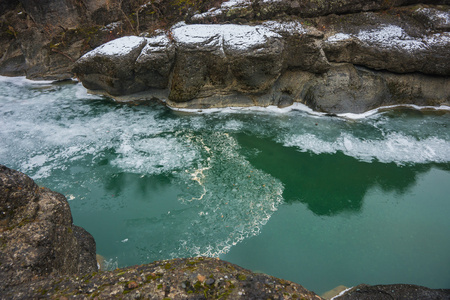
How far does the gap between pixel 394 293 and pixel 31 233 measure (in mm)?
5819

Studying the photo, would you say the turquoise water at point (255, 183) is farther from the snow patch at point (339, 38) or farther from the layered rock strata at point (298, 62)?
the snow patch at point (339, 38)

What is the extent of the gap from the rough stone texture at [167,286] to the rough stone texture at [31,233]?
1.09ft

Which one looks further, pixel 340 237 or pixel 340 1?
pixel 340 1

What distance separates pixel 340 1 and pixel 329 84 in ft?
11.3

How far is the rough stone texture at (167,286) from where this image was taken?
297cm

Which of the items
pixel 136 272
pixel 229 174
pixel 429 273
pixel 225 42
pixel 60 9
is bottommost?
pixel 429 273

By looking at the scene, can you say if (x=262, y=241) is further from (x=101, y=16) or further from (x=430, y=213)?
(x=101, y=16)

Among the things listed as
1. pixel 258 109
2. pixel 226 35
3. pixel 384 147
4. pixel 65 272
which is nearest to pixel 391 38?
pixel 384 147

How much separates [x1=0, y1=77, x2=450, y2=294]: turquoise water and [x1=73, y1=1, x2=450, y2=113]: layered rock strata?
32.6 inches

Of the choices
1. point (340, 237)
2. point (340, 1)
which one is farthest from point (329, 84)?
point (340, 237)

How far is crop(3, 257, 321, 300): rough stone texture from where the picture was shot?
117 inches

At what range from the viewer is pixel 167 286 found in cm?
302

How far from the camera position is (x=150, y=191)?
791 cm

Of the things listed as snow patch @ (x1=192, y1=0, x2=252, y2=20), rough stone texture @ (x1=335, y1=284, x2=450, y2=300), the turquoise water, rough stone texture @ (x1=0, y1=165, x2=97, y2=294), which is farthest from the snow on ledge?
rough stone texture @ (x1=335, y1=284, x2=450, y2=300)
